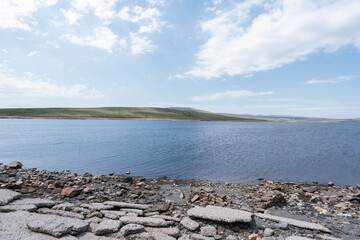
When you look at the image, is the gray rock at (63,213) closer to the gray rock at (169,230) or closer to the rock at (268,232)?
the gray rock at (169,230)

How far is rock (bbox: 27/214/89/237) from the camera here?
7258 millimetres

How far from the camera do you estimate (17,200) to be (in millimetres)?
10719

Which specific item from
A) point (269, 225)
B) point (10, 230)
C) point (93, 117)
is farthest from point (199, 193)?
Answer: point (93, 117)

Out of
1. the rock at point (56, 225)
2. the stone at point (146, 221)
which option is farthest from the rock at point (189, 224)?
the rock at point (56, 225)

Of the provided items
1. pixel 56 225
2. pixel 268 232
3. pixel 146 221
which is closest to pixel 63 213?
pixel 56 225

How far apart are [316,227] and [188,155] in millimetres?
23533

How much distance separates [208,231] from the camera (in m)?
8.62

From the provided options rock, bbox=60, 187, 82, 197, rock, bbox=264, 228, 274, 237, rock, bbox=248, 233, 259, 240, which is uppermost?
rock, bbox=248, 233, 259, 240

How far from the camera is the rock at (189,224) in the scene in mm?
8797

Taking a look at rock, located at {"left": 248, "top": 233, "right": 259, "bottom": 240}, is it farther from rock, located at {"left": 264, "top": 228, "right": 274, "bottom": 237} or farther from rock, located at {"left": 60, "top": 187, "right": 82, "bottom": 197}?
rock, located at {"left": 60, "top": 187, "right": 82, "bottom": 197}

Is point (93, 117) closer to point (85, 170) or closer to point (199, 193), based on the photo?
point (85, 170)

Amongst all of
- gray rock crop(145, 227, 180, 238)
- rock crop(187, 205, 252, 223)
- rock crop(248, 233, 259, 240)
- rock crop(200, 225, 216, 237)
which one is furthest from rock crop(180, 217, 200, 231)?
rock crop(248, 233, 259, 240)

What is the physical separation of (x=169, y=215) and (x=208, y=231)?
2495 millimetres

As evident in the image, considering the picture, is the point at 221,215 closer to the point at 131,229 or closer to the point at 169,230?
the point at 169,230
